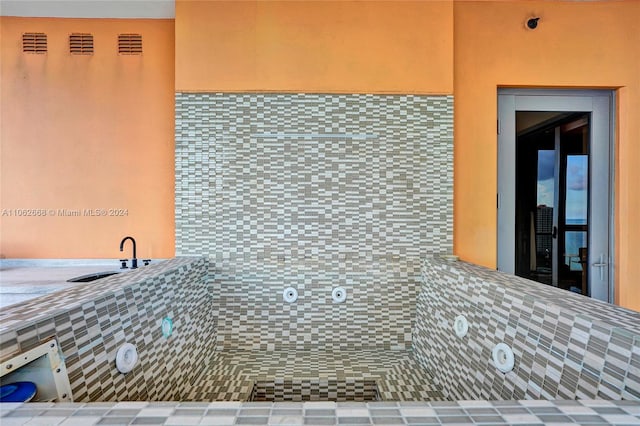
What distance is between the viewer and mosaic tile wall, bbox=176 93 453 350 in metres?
2.08

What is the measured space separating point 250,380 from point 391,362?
33.4 inches

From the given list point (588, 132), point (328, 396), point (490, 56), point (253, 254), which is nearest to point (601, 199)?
point (588, 132)

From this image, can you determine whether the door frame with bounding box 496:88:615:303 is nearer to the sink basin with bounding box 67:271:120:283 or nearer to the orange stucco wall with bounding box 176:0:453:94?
the orange stucco wall with bounding box 176:0:453:94

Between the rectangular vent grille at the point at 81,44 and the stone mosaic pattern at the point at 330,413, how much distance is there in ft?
8.86

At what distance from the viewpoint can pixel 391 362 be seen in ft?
6.16

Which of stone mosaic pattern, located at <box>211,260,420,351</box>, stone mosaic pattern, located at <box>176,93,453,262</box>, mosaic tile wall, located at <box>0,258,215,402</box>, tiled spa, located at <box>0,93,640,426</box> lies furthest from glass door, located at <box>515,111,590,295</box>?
mosaic tile wall, located at <box>0,258,215,402</box>

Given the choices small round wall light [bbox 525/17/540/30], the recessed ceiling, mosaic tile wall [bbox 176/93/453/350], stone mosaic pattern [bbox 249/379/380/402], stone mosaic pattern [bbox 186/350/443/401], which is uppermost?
the recessed ceiling

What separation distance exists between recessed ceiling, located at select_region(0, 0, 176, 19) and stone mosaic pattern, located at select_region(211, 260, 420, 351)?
1.96 m

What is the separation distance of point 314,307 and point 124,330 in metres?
1.16

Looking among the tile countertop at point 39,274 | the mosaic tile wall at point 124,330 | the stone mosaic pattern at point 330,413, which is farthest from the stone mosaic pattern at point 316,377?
the tile countertop at point 39,274

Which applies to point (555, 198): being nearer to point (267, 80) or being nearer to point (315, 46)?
point (315, 46)

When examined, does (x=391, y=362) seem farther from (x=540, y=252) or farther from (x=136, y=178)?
(x=136, y=178)

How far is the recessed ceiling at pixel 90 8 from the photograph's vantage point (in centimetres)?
226

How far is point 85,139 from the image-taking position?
2.42 m
